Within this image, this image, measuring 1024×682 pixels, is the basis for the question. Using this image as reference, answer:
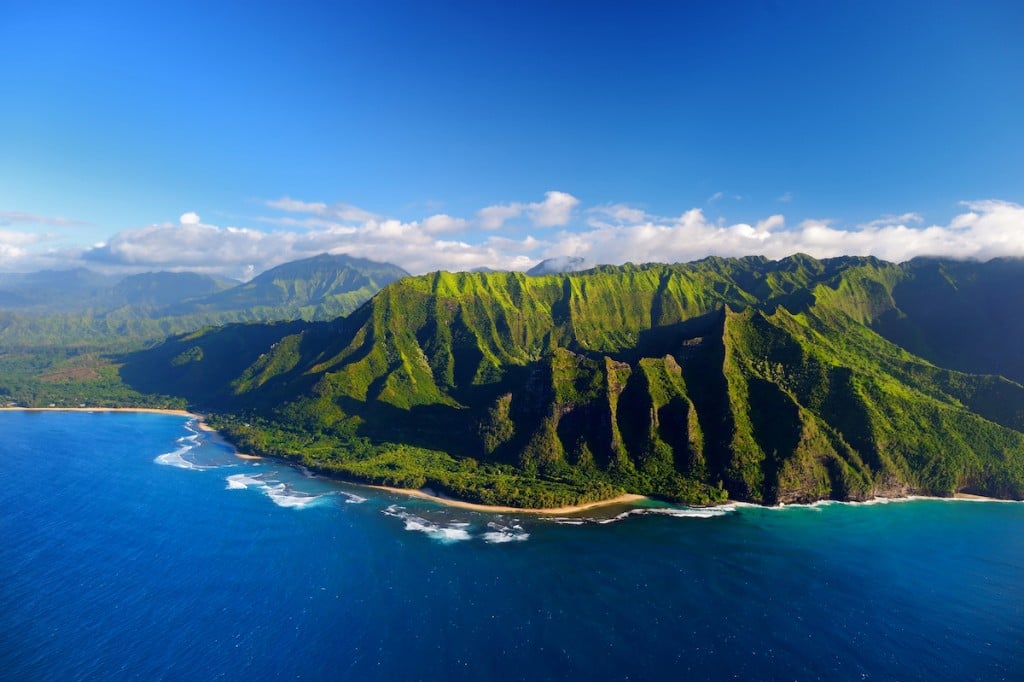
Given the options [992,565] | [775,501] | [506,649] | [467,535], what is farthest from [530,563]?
[992,565]

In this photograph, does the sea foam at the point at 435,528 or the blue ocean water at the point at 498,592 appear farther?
the sea foam at the point at 435,528

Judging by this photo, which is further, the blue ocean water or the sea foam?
the sea foam

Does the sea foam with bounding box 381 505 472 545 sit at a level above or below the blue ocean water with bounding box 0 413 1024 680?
below

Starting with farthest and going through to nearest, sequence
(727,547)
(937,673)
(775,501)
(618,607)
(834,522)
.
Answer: (775,501), (834,522), (727,547), (618,607), (937,673)

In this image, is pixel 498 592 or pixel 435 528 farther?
pixel 435 528

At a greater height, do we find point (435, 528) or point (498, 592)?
point (498, 592)

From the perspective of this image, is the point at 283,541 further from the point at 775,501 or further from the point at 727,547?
the point at 775,501

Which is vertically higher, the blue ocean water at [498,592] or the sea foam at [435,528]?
the blue ocean water at [498,592]

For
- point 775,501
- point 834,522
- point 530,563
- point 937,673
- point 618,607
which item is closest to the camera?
point 937,673
